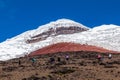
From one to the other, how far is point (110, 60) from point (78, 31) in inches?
2197

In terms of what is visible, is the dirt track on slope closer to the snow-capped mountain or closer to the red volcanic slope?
the red volcanic slope

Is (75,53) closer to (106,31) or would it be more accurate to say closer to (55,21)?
(106,31)

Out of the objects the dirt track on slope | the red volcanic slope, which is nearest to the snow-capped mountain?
the red volcanic slope

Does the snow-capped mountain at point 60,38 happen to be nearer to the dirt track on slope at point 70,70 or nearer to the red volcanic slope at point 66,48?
the red volcanic slope at point 66,48

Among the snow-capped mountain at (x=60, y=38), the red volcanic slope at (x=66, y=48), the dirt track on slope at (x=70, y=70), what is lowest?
the dirt track on slope at (x=70, y=70)

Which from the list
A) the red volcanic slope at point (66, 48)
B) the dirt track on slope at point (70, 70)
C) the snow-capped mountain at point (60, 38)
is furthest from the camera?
the snow-capped mountain at point (60, 38)

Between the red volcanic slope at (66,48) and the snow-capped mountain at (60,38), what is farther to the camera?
the snow-capped mountain at (60,38)

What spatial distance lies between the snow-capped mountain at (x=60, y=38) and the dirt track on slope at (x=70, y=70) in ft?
73.9

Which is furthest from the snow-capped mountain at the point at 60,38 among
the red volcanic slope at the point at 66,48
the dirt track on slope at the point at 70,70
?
the dirt track on slope at the point at 70,70

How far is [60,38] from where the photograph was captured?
118750 mm

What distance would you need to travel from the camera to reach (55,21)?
15238 centimetres

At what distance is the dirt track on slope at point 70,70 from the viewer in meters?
63.5

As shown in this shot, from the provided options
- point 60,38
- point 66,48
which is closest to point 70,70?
point 66,48

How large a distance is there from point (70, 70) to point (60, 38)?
5002 centimetres
